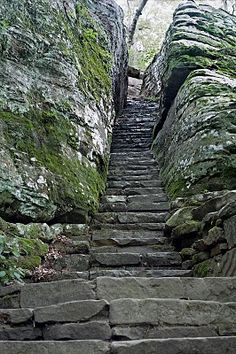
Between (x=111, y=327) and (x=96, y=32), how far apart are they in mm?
7863

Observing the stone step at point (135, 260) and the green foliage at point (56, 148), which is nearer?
the stone step at point (135, 260)

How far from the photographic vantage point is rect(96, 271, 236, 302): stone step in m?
3.12

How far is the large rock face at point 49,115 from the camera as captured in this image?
5055mm

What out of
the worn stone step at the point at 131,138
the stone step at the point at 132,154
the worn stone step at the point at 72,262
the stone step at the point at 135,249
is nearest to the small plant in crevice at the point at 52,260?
the worn stone step at the point at 72,262

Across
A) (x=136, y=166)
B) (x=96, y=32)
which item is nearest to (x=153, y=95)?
(x=96, y=32)

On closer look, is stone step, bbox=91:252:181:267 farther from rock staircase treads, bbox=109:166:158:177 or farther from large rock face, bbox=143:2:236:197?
rock staircase treads, bbox=109:166:158:177

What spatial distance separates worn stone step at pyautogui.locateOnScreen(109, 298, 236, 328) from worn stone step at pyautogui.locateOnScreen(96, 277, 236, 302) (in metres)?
0.24

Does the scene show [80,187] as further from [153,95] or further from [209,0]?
[209,0]

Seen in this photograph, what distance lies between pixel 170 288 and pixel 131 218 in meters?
2.42

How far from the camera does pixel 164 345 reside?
248 cm

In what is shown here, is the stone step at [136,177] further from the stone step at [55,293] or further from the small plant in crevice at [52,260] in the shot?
the stone step at [55,293]

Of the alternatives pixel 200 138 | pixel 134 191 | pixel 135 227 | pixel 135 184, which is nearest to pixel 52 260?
pixel 135 227

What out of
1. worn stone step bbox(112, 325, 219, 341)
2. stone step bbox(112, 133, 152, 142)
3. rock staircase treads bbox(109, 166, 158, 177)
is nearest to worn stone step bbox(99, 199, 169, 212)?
rock staircase treads bbox(109, 166, 158, 177)

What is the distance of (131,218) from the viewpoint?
5.57 m
